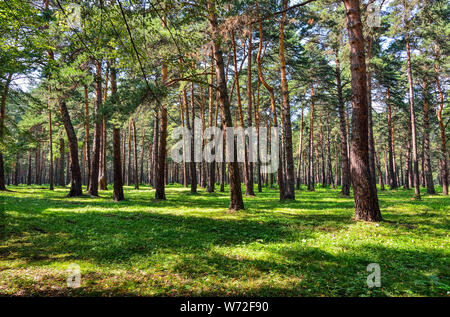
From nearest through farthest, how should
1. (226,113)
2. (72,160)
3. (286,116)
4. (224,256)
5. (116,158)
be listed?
(224,256)
(226,113)
(116,158)
(286,116)
(72,160)

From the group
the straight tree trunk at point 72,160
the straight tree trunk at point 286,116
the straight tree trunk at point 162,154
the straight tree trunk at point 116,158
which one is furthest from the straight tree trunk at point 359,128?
the straight tree trunk at point 72,160

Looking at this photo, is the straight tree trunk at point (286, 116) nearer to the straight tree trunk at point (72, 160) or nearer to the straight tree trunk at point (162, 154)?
the straight tree trunk at point (162, 154)

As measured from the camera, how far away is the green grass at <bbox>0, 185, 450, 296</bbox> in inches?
142

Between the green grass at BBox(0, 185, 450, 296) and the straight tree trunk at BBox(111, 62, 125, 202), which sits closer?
the green grass at BBox(0, 185, 450, 296)

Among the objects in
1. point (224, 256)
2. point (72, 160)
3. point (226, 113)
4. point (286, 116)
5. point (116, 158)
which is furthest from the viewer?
point (72, 160)

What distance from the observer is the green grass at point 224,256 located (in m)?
3.61

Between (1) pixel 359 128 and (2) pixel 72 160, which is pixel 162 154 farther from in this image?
(1) pixel 359 128

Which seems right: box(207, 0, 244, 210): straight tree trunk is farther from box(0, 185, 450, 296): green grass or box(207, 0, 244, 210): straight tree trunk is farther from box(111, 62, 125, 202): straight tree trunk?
box(111, 62, 125, 202): straight tree trunk

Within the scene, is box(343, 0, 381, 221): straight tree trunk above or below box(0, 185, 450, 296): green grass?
above

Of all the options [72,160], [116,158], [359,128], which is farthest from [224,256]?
[72,160]

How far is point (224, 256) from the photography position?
498 cm

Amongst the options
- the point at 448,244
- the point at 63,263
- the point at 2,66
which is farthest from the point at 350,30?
the point at 2,66

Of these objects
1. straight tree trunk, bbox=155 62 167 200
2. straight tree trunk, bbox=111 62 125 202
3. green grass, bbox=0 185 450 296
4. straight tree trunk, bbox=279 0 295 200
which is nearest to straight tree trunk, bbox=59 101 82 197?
straight tree trunk, bbox=111 62 125 202

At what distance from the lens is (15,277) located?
3979 mm
